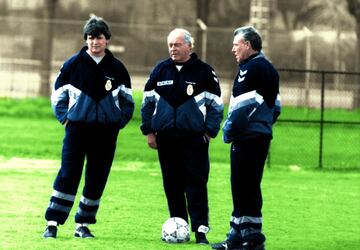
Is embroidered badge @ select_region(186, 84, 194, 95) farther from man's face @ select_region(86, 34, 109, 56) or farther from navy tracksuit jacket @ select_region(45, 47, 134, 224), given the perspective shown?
man's face @ select_region(86, 34, 109, 56)

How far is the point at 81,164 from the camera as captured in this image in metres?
12.2

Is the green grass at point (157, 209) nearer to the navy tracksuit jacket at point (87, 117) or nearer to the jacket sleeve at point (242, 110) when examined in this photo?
the navy tracksuit jacket at point (87, 117)

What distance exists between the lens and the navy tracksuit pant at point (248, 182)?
11.3m

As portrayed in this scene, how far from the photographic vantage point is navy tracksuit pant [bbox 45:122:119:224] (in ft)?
39.6

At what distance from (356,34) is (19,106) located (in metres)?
11.9

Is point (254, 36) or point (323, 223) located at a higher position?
point (254, 36)

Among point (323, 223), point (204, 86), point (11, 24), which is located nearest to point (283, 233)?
point (323, 223)

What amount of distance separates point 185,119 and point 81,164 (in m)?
1.12

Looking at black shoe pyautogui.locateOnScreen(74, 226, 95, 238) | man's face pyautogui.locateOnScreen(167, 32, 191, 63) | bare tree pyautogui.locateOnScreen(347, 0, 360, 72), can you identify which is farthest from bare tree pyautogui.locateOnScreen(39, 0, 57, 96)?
man's face pyautogui.locateOnScreen(167, 32, 191, 63)

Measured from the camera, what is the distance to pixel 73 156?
39.7 ft

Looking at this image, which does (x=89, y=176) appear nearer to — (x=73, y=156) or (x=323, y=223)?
(x=73, y=156)

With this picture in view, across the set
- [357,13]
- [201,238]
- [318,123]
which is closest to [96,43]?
[201,238]

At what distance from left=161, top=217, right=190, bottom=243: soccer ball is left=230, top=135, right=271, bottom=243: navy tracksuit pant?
82cm

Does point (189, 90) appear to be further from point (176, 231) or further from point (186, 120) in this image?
point (176, 231)
